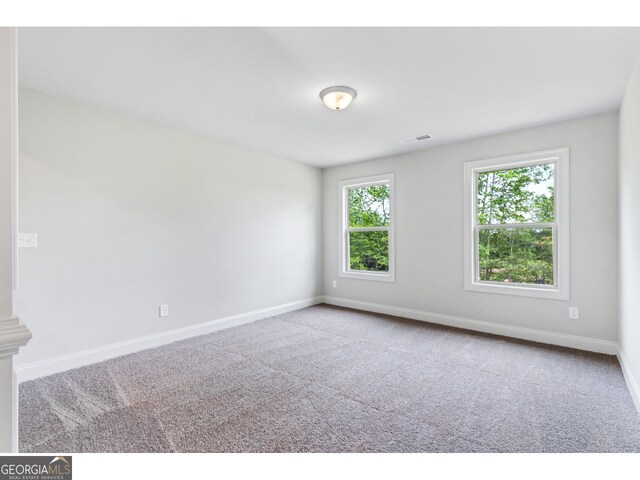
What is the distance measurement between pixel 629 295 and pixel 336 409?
2423 millimetres

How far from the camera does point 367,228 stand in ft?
16.2

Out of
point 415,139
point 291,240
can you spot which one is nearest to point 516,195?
point 415,139

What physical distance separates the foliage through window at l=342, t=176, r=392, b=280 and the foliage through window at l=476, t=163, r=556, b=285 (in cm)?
124

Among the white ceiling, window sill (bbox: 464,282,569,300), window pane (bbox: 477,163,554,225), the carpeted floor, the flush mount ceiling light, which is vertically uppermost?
the white ceiling

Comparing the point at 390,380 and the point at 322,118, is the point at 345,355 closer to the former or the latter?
the point at 390,380

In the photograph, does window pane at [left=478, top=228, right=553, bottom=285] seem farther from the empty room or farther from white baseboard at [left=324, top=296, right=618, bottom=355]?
white baseboard at [left=324, top=296, right=618, bottom=355]

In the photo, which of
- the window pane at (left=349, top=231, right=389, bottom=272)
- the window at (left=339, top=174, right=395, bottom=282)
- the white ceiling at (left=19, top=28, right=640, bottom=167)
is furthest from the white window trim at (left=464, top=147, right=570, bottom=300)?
the window pane at (left=349, top=231, right=389, bottom=272)

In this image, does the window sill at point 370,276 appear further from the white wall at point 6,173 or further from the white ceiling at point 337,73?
the white wall at point 6,173

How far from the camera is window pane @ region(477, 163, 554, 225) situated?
3459 millimetres

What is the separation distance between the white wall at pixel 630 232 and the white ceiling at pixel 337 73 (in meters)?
0.25

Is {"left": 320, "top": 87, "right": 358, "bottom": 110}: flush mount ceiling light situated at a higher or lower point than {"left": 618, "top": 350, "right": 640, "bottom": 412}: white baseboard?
higher

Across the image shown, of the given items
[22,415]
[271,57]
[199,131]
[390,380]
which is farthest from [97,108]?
[390,380]

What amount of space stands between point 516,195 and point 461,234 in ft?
2.39

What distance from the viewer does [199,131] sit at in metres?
3.59
